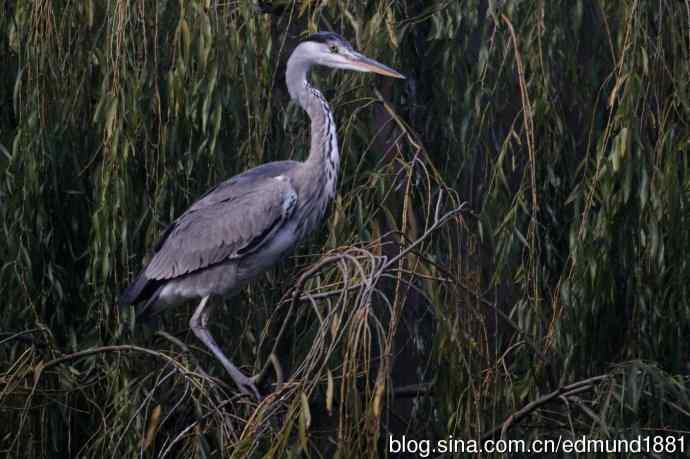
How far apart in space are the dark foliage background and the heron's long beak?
0.08 metres

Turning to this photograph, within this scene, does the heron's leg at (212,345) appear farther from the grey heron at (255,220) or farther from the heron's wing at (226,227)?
the heron's wing at (226,227)

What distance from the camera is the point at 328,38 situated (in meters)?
3.50

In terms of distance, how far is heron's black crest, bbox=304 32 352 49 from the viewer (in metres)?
3.48

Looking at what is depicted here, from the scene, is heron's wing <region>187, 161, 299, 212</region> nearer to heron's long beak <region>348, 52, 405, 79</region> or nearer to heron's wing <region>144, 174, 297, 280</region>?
heron's wing <region>144, 174, 297, 280</region>

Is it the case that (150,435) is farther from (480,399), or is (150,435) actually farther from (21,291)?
(21,291)

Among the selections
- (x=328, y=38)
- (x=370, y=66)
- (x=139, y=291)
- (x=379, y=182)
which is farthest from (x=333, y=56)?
(x=139, y=291)

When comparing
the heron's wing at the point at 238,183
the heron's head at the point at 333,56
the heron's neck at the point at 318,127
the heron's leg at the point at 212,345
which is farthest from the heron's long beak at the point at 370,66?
the heron's leg at the point at 212,345

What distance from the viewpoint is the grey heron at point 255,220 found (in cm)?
350

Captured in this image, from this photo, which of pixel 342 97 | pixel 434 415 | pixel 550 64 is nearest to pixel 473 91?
pixel 550 64

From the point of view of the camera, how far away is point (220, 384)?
2877mm

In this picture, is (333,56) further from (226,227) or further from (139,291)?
(139,291)

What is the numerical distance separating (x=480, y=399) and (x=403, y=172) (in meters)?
1.00

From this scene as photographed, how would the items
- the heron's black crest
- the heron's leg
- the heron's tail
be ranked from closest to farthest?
the heron's leg → the heron's tail → the heron's black crest

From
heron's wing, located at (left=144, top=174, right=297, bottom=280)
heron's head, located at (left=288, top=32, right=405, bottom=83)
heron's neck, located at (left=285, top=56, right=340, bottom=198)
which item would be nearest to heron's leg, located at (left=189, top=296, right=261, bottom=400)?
heron's wing, located at (left=144, top=174, right=297, bottom=280)
